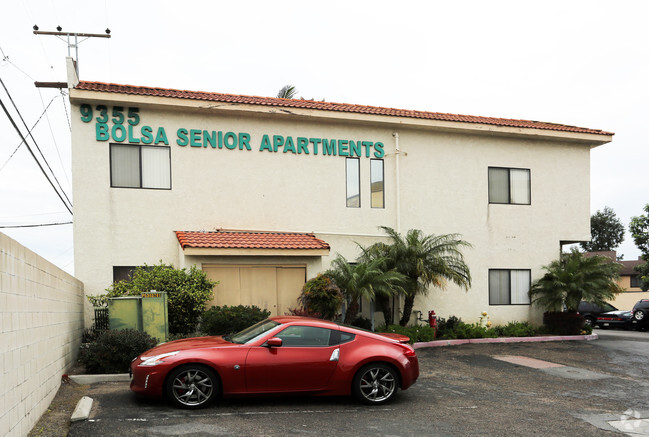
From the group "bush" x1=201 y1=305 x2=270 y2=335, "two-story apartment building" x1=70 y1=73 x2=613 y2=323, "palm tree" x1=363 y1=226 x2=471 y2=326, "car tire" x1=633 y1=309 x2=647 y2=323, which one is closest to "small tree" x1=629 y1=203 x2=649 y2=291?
"car tire" x1=633 y1=309 x2=647 y2=323

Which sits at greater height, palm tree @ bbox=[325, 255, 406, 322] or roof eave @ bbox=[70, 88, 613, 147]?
roof eave @ bbox=[70, 88, 613, 147]

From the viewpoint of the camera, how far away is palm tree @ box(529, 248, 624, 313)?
1684 cm

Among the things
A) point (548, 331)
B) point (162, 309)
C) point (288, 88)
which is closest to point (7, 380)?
point (162, 309)

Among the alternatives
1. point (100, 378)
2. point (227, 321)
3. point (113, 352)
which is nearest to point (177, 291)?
point (227, 321)

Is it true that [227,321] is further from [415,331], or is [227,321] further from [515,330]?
[515,330]

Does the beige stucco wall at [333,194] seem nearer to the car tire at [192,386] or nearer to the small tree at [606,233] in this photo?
the car tire at [192,386]

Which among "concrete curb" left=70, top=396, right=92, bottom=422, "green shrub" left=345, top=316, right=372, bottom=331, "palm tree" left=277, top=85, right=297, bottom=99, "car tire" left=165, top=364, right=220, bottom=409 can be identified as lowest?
"green shrub" left=345, top=316, right=372, bottom=331

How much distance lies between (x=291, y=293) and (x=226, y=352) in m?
6.90

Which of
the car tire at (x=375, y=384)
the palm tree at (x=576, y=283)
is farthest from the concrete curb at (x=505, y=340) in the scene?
the car tire at (x=375, y=384)

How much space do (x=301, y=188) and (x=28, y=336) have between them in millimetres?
9987

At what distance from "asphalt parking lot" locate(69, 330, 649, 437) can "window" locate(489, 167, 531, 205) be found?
7.24 meters

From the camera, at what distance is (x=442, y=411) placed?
8086 millimetres

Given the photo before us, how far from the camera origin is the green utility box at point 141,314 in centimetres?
1139

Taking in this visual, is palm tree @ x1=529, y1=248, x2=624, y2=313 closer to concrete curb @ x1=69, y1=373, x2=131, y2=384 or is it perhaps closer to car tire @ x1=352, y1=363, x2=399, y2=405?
car tire @ x1=352, y1=363, x2=399, y2=405
